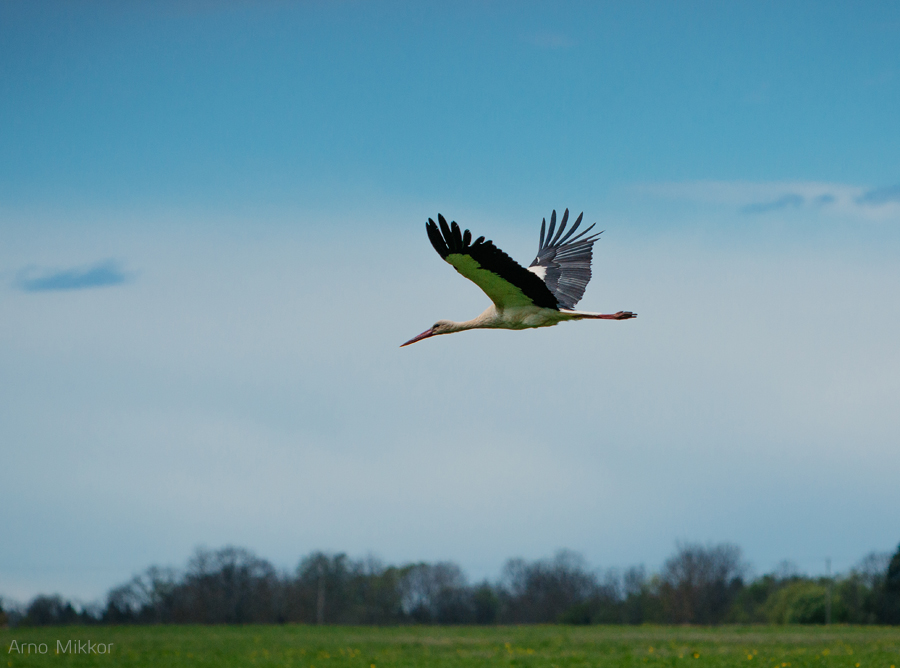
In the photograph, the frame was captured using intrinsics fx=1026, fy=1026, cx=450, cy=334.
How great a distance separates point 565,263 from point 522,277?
9.24ft

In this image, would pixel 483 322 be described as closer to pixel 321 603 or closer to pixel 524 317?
pixel 524 317

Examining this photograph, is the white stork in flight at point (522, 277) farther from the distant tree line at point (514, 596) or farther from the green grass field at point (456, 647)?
the distant tree line at point (514, 596)

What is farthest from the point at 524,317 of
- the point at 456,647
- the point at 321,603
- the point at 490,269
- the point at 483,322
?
the point at 321,603

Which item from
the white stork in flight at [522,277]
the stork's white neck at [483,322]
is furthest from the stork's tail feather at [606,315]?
the stork's white neck at [483,322]

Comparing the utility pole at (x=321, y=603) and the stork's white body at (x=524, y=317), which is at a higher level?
the stork's white body at (x=524, y=317)

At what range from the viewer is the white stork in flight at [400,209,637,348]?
9.92 metres

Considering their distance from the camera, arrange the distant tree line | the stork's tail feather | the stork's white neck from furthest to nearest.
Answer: the distant tree line → the stork's white neck → the stork's tail feather

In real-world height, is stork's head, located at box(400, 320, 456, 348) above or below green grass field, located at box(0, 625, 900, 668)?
above

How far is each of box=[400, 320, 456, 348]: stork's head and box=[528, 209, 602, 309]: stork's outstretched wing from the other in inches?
51.1

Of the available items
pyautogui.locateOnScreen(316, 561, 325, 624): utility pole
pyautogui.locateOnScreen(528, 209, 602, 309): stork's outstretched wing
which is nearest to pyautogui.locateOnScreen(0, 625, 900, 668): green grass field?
pyautogui.locateOnScreen(528, 209, 602, 309): stork's outstretched wing

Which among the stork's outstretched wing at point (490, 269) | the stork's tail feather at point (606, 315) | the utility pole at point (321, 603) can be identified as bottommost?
the utility pole at point (321, 603)

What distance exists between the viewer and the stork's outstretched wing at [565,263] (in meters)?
12.6

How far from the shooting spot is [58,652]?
2305 cm

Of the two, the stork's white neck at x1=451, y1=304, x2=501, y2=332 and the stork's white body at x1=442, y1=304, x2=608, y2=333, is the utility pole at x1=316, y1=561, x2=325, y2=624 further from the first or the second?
the stork's white body at x1=442, y1=304, x2=608, y2=333
